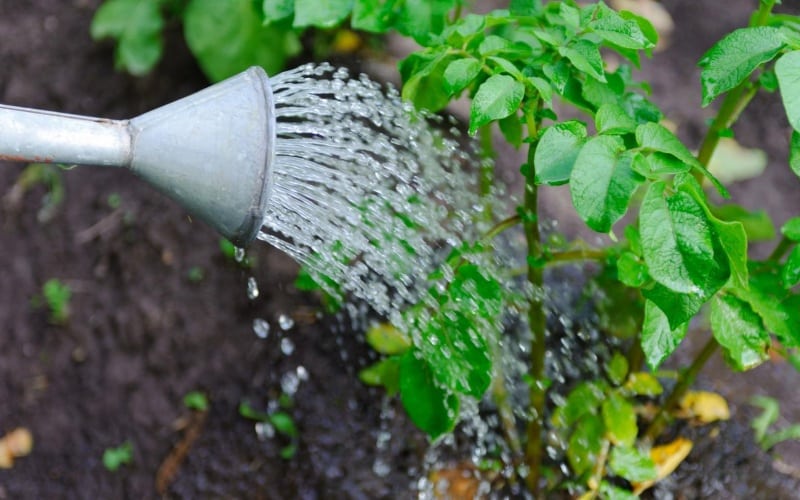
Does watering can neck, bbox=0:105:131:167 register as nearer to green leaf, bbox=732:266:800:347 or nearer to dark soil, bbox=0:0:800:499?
green leaf, bbox=732:266:800:347

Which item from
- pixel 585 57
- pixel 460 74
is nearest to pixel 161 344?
pixel 460 74

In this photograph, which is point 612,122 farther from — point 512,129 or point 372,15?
point 372,15

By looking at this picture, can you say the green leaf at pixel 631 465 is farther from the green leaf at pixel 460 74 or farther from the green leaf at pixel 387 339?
the green leaf at pixel 460 74

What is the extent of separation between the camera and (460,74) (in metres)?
1.21

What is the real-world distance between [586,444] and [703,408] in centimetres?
41

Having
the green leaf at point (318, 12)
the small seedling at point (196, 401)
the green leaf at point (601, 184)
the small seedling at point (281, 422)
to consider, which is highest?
the green leaf at point (601, 184)

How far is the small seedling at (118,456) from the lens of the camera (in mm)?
2178

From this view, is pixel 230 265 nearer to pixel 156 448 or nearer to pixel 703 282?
pixel 156 448

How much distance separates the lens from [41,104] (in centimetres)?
270

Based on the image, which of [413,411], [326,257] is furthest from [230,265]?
[413,411]

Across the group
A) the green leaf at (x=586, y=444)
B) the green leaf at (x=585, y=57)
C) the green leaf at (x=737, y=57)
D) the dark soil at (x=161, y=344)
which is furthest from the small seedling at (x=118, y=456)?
the green leaf at (x=737, y=57)

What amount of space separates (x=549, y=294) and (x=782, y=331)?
84 centimetres

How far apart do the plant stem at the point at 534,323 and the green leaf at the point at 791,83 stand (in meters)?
0.32

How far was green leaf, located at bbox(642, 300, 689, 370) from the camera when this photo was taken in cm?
125
